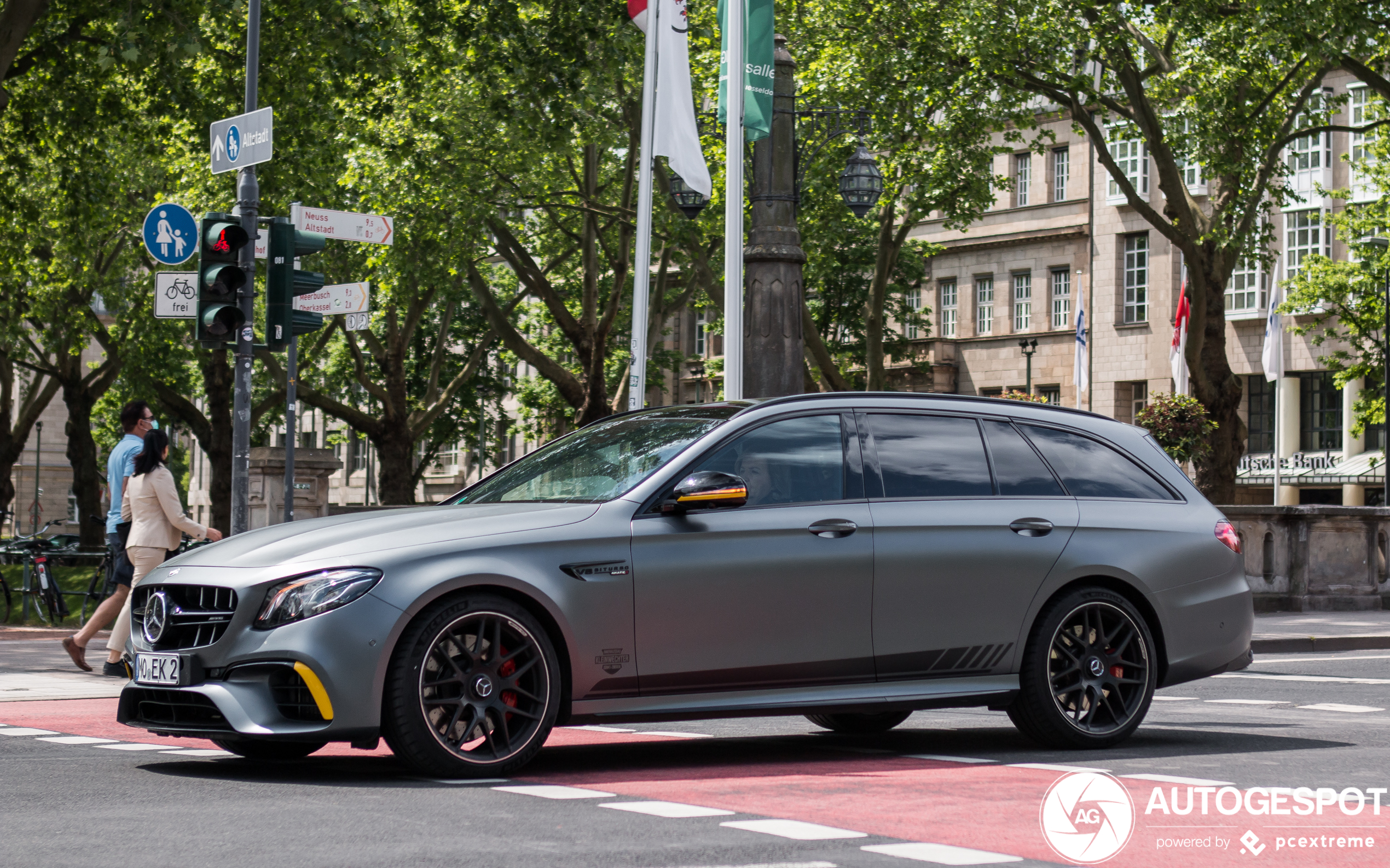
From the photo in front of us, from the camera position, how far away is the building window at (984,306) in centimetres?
6009

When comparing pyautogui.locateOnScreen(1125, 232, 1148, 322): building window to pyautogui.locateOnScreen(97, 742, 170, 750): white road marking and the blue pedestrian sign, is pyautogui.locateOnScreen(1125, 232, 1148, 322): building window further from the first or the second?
pyautogui.locateOnScreen(97, 742, 170, 750): white road marking

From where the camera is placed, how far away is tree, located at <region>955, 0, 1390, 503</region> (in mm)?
25516

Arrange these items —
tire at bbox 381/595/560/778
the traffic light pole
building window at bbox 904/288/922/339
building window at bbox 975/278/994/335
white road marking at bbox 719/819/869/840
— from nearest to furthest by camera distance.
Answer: white road marking at bbox 719/819/869/840 → tire at bbox 381/595/560/778 → the traffic light pole → building window at bbox 904/288/922/339 → building window at bbox 975/278/994/335

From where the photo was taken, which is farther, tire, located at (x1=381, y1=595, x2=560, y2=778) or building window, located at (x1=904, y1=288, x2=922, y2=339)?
building window, located at (x1=904, y1=288, x2=922, y2=339)

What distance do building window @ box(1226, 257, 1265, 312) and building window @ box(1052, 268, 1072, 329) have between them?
5638mm

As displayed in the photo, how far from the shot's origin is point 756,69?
1447cm

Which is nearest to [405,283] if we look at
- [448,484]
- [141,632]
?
[141,632]


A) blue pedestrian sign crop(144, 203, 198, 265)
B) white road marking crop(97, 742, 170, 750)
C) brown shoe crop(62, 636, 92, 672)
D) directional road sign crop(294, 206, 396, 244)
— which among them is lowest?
brown shoe crop(62, 636, 92, 672)

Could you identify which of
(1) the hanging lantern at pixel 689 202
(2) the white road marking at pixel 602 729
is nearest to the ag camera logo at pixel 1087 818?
(2) the white road marking at pixel 602 729

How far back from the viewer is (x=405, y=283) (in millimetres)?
32062

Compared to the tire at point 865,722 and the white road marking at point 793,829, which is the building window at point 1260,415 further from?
the white road marking at point 793,829

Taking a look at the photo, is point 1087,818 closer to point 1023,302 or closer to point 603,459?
point 603,459

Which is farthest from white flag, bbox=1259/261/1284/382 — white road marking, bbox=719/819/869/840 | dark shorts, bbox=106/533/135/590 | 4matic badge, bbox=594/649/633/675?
white road marking, bbox=719/819/869/840

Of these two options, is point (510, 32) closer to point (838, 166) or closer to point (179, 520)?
point (838, 166)
